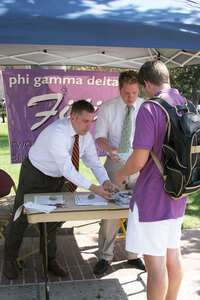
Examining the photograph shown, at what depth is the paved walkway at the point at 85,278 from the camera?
125 inches

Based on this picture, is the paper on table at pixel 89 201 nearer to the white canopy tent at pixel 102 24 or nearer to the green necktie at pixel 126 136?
the green necktie at pixel 126 136

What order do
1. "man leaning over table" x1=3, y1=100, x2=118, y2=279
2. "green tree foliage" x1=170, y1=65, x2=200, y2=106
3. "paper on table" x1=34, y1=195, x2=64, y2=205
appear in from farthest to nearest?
"green tree foliage" x1=170, y1=65, x2=200, y2=106
"man leaning over table" x1=3, y1=100, x2=118, y2=279
"paper on table" x1=34, y1=195, x2=64, y2=205

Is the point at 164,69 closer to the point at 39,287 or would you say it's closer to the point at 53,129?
the point at 53,129

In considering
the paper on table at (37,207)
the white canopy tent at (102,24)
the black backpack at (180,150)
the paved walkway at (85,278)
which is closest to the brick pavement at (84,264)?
the paved walkway at (85,278)

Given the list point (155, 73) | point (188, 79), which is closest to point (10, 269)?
point (155, 73)

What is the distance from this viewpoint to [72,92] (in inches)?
207

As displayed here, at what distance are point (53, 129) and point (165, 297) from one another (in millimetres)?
1601

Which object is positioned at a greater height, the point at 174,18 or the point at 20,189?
the point at 174,18

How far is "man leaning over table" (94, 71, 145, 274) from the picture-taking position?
357 cm

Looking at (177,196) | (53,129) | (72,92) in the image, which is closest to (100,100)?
(72,92)

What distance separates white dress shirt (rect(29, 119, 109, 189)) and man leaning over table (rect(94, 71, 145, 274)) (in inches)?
10.6

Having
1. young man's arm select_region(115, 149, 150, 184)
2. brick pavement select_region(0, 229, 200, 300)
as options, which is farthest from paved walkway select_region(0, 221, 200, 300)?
young man's arm select_region(115, 149, 150, 184)

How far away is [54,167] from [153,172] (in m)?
1.20

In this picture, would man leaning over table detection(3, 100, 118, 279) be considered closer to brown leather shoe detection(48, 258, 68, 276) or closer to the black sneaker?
brown leather shoe detection(48, 258, 68, 276)
